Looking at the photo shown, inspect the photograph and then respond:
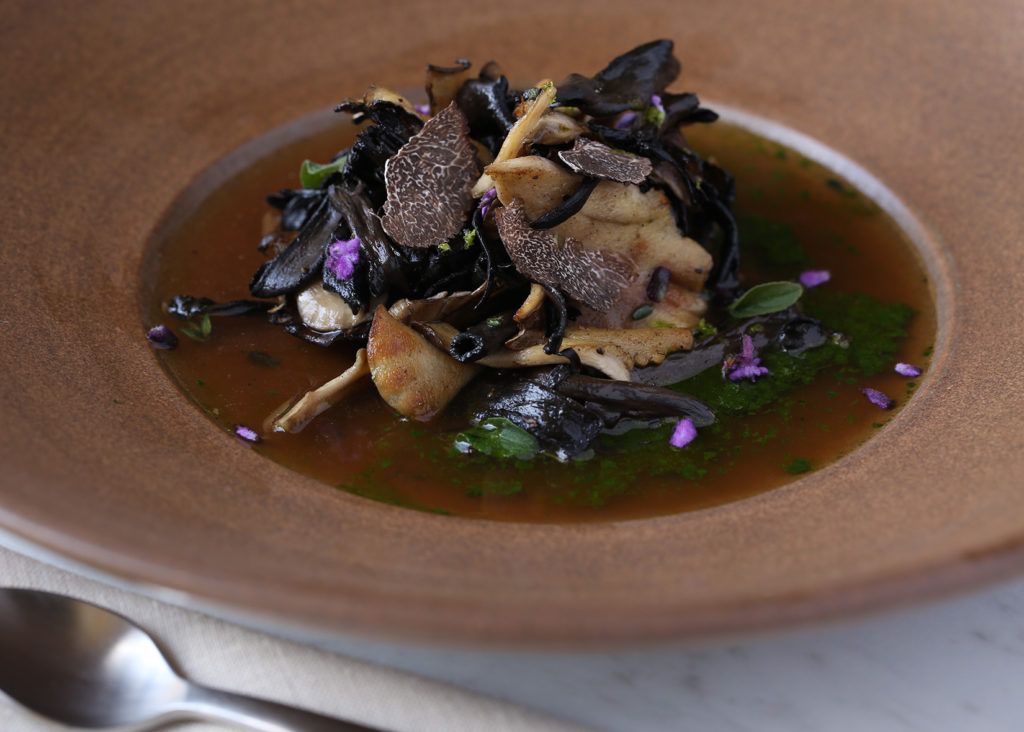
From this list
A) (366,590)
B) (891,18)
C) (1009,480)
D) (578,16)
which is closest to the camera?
(366,590)

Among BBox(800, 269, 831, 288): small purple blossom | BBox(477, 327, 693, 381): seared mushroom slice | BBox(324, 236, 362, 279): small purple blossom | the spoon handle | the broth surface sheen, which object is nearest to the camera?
the spoon handle

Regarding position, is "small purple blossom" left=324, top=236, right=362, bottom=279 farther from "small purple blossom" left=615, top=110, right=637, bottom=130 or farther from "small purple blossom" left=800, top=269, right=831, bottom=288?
"small purple blossom" left=800, top=269, right=831, bottom=288

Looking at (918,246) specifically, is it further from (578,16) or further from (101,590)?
(101,590)

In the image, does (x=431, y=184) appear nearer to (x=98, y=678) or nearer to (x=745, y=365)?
(x=745, y=365)

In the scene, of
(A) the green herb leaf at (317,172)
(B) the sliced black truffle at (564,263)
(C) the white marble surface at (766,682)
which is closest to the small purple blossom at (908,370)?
(B) the sliced black truffle at (564,263)

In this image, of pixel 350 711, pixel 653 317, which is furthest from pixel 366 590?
pixel 653 317

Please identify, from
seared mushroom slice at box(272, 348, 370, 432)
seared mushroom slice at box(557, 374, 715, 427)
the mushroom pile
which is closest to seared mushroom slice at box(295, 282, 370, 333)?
the mushroom pile

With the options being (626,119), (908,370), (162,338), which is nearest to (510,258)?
(626,119)
